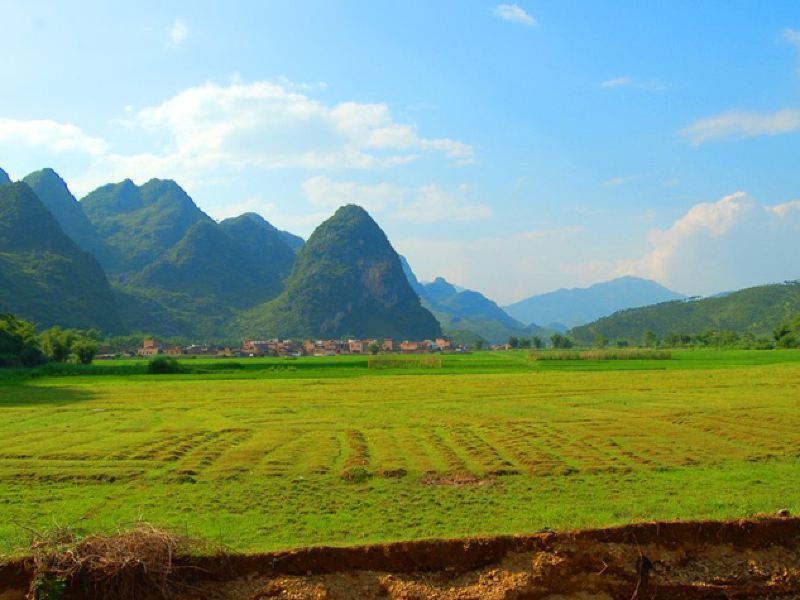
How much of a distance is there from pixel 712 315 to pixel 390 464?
148 metres

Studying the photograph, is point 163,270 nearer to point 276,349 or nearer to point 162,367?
point 276,349

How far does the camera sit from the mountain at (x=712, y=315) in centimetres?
13550

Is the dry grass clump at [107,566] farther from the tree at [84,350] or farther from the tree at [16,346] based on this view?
the tree at [84,350]

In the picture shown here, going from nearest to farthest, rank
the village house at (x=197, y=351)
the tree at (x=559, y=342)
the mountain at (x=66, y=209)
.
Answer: the village house at (x=197, y=351)
the tree at (x=559, y=342)
the mountain at (x=66, y=209)

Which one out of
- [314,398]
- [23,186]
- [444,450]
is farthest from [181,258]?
[444,450]

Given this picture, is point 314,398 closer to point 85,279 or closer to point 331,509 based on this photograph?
point 331,509

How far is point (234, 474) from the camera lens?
13.6 meters

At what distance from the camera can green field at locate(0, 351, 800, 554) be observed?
1008 centimetres

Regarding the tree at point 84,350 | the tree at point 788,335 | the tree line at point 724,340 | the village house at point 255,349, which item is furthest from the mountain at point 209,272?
the tree at point 788,335

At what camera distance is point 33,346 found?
55938 millimetres

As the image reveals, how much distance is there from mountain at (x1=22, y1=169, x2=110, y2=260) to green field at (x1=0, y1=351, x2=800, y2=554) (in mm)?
159500

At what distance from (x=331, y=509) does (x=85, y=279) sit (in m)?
124

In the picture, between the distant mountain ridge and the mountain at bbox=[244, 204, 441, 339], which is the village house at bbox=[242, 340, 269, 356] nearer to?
the distant mountain ridge

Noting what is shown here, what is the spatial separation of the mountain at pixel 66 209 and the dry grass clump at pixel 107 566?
597 feet
